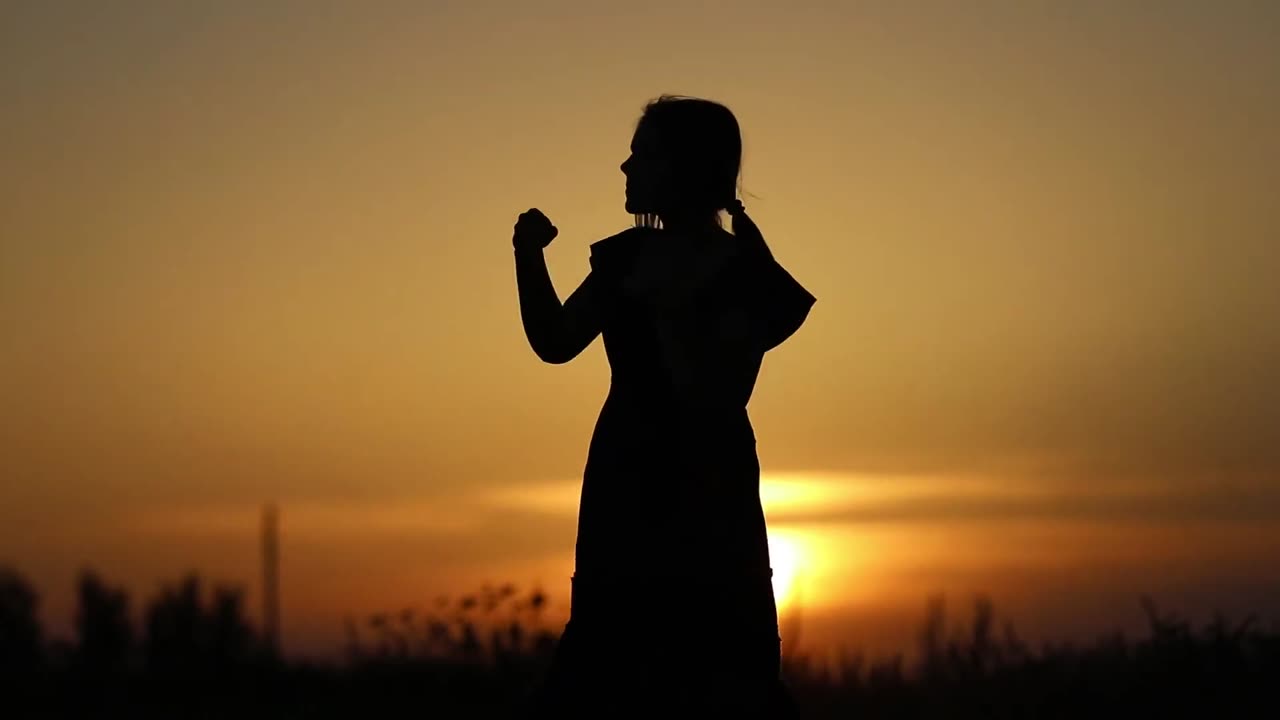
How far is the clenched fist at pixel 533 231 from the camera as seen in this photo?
5.27m

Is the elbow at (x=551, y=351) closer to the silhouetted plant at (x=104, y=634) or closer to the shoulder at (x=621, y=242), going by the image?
the shoulder at (x=621, y=242)

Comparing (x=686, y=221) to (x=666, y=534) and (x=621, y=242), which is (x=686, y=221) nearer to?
(x=621, y=242)

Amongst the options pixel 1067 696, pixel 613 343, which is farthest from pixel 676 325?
pixel 1067 696

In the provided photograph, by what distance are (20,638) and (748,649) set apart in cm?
494

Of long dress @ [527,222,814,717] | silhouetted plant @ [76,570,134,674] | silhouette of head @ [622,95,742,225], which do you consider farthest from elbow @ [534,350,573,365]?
silhouetted plant @ [76,570,134,674]

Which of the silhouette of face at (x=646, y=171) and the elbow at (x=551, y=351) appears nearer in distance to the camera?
the elbow at (x=551, y=351)

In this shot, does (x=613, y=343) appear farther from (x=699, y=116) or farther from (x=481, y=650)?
(x=481, y=650)

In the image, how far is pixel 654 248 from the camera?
542cm

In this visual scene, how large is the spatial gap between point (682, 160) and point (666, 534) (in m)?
0.99

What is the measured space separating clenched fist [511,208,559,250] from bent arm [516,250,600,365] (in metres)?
0.02

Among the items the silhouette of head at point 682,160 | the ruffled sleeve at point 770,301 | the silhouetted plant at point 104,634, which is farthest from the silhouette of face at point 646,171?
the silhouetted plant at point 104,634

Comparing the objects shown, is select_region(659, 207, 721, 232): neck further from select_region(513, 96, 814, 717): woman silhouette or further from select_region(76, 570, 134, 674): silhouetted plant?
select_region(76, 570, 134, 674): silhouetted plant

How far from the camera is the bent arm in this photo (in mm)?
5258

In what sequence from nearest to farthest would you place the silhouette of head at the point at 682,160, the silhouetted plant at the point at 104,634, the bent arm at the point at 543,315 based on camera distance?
the bent arm at the point at 543,315, the silhouette of head at the point at 682,160, the silhouetted plant at the point at 104,634
